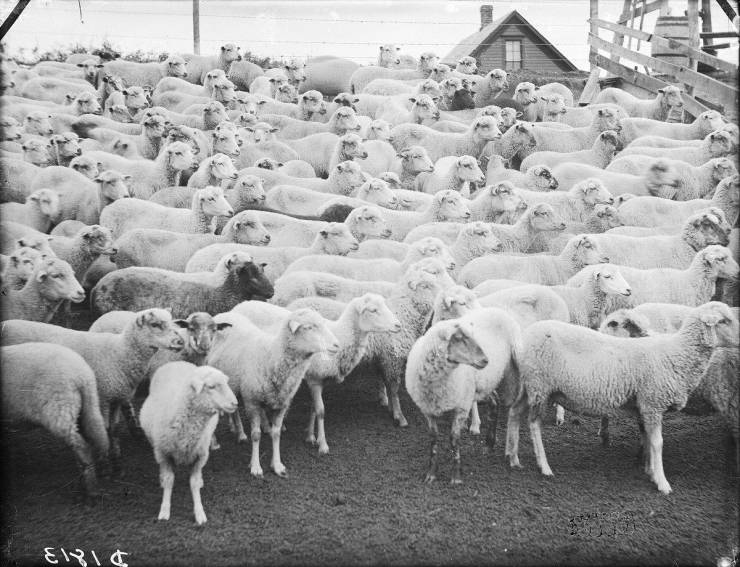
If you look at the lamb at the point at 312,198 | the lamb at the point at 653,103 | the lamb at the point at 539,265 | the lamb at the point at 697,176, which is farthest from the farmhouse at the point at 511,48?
the lamb at the point at 539,265

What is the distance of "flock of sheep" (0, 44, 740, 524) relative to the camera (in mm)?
5590

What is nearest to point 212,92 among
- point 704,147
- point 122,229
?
point 122,229

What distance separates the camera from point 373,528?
491 cm

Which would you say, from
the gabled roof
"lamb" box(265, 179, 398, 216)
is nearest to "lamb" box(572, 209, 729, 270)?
"lamb" box(265, 179, 398, 216)

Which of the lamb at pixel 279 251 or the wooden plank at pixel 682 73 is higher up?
the wooden plank at pixel 682 73

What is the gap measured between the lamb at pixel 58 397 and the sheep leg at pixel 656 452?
4116mm

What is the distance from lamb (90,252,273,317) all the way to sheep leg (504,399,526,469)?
2.70 m

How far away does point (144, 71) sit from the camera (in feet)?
56.4

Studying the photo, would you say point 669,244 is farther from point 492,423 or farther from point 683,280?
point 492,423

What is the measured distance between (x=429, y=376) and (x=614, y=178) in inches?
250

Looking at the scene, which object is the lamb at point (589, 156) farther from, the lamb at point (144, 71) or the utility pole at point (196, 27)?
the utility pole at point (196, 27)

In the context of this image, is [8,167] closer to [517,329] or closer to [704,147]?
[517,329]

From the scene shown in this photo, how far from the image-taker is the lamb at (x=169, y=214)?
29.8 ft

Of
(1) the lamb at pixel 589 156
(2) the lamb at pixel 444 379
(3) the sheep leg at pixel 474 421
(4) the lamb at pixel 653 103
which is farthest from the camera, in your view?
(4) the lamb at pixel 653 103
